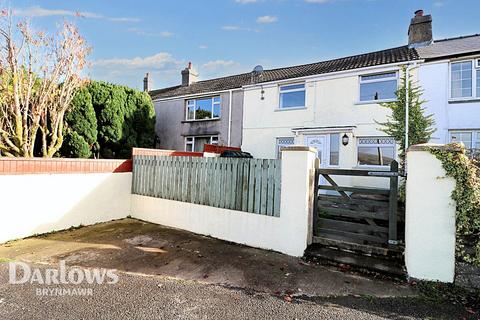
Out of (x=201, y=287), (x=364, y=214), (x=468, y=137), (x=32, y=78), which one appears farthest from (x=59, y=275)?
(x=468, y=137)

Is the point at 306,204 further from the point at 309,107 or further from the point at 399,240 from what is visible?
the point at 309,107

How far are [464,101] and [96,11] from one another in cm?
1466

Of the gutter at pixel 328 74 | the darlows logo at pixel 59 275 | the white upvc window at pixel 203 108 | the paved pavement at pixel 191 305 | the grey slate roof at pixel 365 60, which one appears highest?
the grey slate roof at pixel 365 60

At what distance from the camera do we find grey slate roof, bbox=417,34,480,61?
394 inches

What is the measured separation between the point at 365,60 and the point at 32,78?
13912mm

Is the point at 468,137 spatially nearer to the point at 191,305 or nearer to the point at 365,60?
the point at 365,60

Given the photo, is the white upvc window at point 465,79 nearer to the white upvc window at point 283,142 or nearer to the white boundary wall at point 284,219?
the white upvc window at point 283,142

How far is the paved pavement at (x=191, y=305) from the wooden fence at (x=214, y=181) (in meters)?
2.33

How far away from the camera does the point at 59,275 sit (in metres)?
4.27

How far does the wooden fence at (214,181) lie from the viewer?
19.4 feet

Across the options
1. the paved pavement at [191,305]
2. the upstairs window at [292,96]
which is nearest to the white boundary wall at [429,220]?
the paved pavement at [191,305]

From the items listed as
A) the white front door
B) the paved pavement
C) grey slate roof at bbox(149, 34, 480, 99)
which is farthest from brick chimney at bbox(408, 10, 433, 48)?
the paved pavement

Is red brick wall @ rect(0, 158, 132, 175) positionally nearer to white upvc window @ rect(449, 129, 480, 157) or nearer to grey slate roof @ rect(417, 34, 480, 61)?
white upvc window @ rect(449, 129, 480, 157)

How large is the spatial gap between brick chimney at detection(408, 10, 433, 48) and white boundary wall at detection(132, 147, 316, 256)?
423 inches
